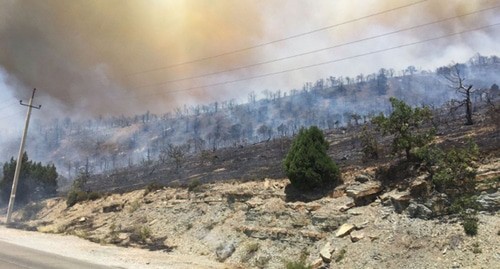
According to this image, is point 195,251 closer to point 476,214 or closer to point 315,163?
point 315,163

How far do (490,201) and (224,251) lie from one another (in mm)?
12048

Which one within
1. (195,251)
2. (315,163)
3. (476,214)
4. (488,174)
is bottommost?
(195,251)

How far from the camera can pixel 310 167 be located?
2012cm

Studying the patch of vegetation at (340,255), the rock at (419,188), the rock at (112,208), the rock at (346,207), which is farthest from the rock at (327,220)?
the rock at (112,208)

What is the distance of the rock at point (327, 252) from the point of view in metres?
14.9

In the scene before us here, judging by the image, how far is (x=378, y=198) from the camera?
17156mm

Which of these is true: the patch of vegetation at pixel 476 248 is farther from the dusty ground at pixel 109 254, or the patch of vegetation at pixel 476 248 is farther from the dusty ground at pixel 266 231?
the dusty ground at pixel 109 254

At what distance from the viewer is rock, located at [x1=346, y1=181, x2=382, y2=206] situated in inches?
690

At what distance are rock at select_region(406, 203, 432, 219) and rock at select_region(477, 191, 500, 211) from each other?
1857mm

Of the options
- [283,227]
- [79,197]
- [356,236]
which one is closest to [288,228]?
[283,227]

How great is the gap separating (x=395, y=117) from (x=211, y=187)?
14.2 m

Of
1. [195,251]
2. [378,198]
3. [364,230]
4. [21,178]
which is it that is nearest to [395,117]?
[378,198]

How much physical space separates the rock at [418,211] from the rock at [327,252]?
3.57 meters

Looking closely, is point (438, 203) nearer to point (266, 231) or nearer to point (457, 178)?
point (457, 178)
